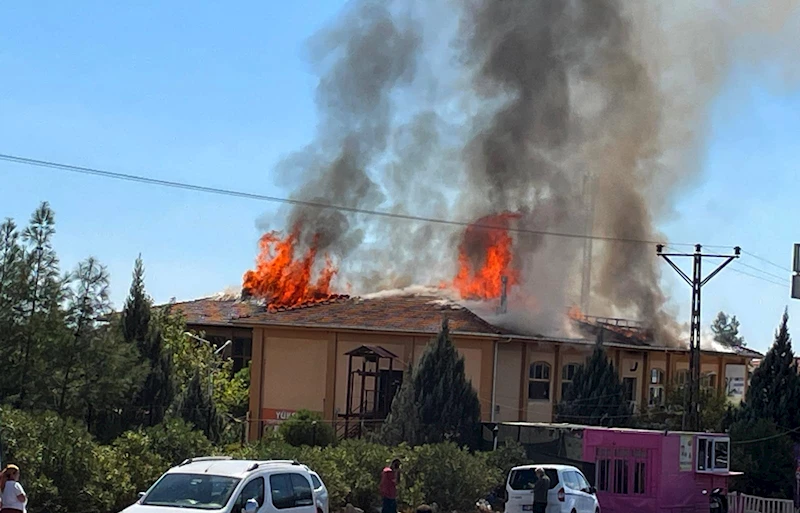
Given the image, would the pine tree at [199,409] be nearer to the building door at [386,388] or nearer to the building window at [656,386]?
the building door at [386,388]

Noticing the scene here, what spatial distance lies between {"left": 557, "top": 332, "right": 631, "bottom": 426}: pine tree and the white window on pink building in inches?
704

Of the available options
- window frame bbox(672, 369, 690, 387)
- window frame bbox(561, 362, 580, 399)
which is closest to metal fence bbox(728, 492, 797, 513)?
window frame bbox(561, 362, 580, 399)

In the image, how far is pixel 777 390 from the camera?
146ft

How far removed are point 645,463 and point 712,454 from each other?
251cm

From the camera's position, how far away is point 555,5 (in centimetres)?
5384

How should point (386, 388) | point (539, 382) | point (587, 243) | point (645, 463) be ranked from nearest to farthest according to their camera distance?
point (645, 463) < point (386, 388) < point (539, 382) < point (587, 243)

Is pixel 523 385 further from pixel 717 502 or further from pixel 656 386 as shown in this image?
pixel 717 502

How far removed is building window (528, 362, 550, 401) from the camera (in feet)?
166

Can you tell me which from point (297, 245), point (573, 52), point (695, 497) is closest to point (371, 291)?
point (297, 245)

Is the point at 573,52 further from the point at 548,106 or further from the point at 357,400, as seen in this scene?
the point at 357,400

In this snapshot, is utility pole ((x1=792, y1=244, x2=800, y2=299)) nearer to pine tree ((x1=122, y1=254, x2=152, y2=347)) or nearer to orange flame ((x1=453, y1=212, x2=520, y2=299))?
pine tree ((x1=122, y1=254, x2=152, y2=347))

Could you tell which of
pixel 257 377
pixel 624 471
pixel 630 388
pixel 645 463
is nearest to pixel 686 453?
pixel 645 463

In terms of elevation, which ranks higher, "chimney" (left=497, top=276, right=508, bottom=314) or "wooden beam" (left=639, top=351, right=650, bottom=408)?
"chimney" (left=497, top=276, right=508, bottom=314)

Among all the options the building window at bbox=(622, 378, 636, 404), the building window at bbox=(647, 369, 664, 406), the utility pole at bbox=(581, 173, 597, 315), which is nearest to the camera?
the building window at bbox=(622, 378, 636, 404)
